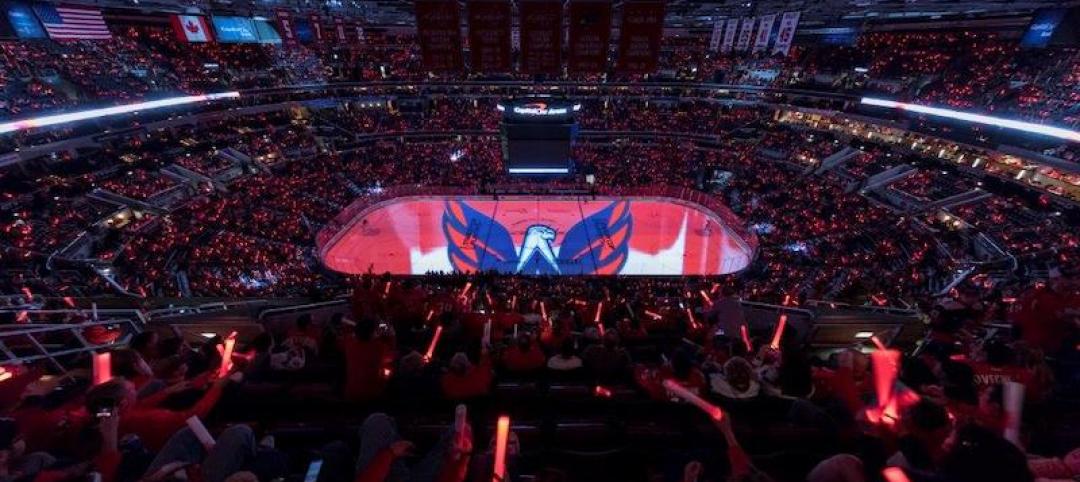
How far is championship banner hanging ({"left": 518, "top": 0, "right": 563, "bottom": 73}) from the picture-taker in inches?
494

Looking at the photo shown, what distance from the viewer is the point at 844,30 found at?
30.0m

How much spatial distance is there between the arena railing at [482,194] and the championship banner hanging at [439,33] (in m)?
13.5

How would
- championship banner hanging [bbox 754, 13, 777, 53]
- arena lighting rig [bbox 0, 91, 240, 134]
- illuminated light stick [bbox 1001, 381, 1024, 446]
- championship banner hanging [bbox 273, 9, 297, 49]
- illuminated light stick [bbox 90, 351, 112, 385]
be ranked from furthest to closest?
arena lighting rig [bbox 0, 91, 240, 134]
championship banner hanging [bbox 273, 9, 297, 49]
championship banner hanging [bbox 754, 13, 777, 53]
illuminated light stick [bbox 90, 351, 112, 385]
illuminated light stick [bbox 1001, 381, 1024, 446]

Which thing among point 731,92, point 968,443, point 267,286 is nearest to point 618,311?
point 968,443

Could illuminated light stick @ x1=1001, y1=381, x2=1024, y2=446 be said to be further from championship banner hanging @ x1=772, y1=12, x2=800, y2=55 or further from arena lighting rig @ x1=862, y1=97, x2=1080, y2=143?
arena lighting rig @ x1=862, y1=97, x2=1080, y2=143

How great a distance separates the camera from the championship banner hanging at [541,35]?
12546mm

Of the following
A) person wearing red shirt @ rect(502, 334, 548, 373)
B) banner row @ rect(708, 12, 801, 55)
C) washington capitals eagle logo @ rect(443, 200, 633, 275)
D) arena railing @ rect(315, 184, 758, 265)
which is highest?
banner row @ rect(708, 12, 801, 55)

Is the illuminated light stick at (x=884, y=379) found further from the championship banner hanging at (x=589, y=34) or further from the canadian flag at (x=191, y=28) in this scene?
the canadian flag at (x=191, y=28)

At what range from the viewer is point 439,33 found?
41.8ft

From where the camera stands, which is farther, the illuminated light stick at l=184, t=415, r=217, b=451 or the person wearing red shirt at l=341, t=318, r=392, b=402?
the person wearing red shirt at l=341, t=318, r=392, b=402

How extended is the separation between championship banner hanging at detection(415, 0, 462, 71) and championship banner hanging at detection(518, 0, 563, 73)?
181 cm

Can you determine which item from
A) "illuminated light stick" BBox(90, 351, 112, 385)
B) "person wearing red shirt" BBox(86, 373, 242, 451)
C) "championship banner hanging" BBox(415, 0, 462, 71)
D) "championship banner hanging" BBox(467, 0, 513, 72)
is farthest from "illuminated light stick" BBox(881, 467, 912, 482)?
"championship banner hanging" BBox(415, 0, 462, 71)

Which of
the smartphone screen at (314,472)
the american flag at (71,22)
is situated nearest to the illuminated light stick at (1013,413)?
the smartphone screen at (314,472)

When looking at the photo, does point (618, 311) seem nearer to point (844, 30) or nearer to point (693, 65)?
point (844, 30)
